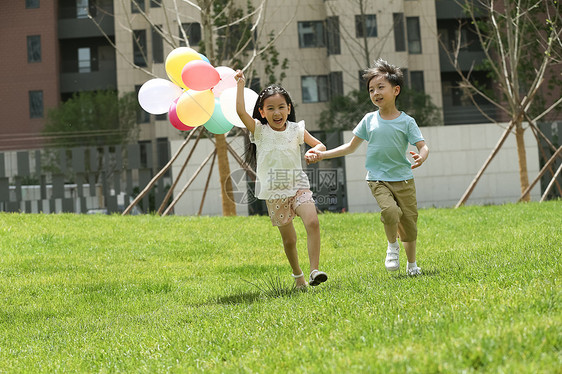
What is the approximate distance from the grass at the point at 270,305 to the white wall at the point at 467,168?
7.26 metres

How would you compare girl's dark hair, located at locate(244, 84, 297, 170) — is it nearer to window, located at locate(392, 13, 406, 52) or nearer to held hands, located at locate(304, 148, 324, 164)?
held hands, located at locate(304, 148, 324, 164)

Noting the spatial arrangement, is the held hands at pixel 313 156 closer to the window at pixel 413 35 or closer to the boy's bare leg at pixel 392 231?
the boy's bare leg at pixel 392 231

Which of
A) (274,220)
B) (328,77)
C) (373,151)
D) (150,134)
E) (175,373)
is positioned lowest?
(175,373)

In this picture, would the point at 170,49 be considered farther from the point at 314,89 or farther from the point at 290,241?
the point at 290,241

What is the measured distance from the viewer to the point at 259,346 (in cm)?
352

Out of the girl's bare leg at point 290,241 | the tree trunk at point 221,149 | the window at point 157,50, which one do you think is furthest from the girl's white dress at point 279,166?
the window at point 157,50

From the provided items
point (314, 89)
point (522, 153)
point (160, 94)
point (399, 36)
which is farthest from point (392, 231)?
point (399, 36)

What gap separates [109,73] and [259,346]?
28755mm

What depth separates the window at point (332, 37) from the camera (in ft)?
85.1

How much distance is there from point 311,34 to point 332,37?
135cm

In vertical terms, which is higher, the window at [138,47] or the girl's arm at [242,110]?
the window at [138,47]

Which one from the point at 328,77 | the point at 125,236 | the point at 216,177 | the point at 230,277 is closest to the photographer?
the point at 230,277

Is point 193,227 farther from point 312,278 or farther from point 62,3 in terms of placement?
point 62,3

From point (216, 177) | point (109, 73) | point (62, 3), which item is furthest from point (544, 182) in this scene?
point (62, 3)
